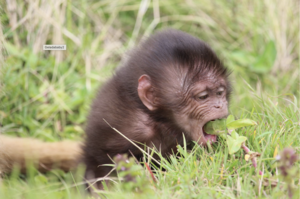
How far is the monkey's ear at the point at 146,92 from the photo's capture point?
3.27 meters

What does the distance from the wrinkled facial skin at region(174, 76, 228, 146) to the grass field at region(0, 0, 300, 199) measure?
207 mm

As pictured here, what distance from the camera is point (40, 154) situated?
4020 millimetres

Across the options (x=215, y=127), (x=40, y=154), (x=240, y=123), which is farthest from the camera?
(x=40, y=154)

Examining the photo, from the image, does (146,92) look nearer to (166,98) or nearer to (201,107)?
(166,98)

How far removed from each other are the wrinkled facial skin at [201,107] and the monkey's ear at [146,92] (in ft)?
0.77

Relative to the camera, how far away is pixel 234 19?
238 inches

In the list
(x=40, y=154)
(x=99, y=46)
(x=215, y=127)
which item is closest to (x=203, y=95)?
(x=215, y=127)

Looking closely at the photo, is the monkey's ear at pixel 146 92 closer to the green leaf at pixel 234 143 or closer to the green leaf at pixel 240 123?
the green leaf at pixel 240 123

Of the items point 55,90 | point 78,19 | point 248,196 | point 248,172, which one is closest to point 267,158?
point 248,172

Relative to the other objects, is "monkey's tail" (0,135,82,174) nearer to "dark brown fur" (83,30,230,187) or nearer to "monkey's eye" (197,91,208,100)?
"dark brown fur" (83,30,230,187)

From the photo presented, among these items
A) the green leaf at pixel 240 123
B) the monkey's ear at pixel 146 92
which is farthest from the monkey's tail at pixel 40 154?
the green leaf at pixel 240 123

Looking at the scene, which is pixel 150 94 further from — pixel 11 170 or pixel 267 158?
pixel 11 170

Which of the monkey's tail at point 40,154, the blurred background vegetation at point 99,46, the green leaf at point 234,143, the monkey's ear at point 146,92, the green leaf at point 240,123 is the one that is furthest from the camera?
the blurred background vegetation at point 99,46

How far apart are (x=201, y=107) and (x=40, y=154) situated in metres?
1.85
